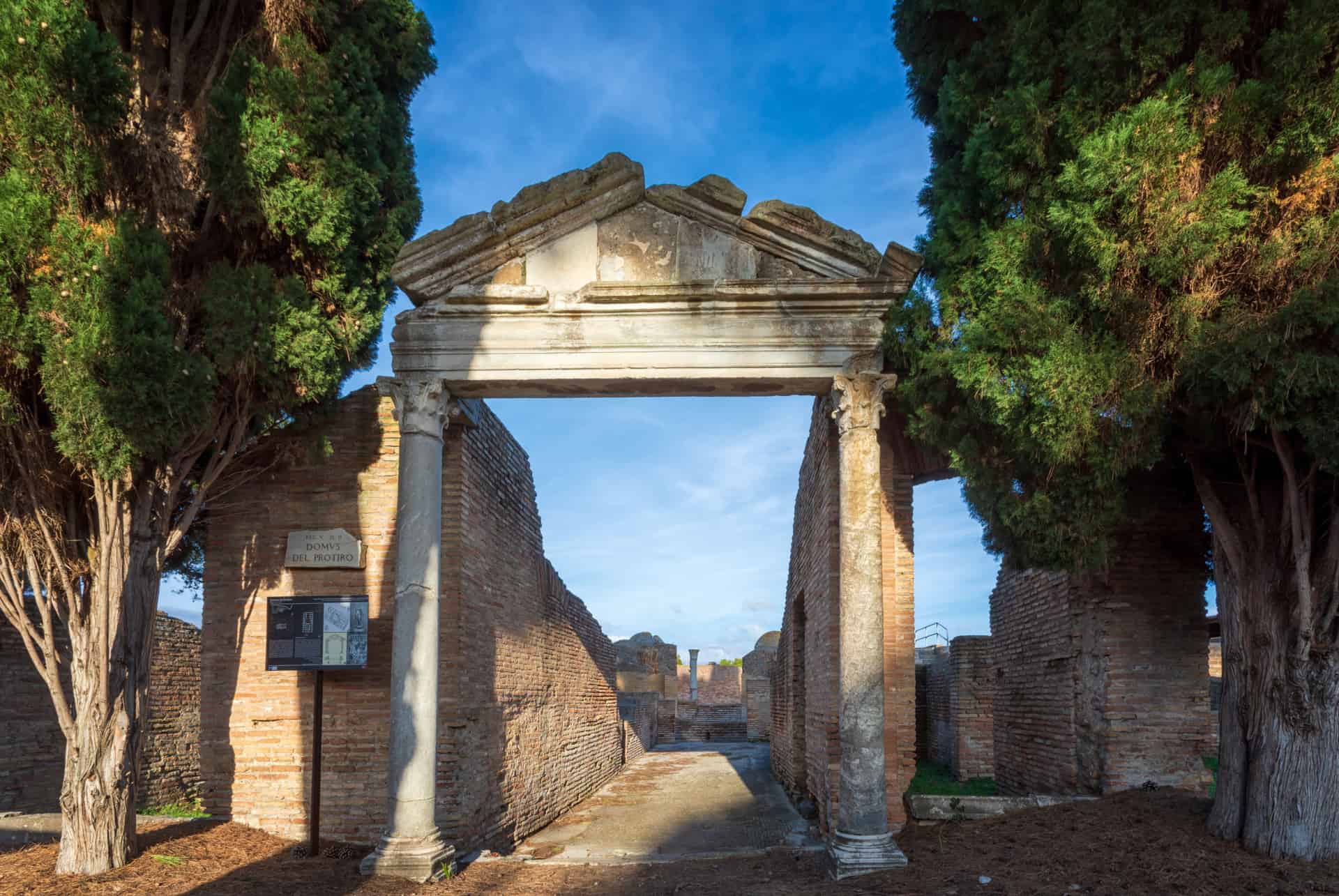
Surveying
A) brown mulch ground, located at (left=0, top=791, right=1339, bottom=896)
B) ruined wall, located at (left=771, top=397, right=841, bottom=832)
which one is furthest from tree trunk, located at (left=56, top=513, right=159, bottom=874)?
ruined wall, located at (left=771, top=397, right=841, bottom=832)

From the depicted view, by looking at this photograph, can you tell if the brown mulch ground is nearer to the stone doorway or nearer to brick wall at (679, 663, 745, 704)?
the stone doorway

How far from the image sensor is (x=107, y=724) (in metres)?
7.11

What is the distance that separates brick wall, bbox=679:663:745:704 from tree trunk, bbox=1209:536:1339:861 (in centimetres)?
3054

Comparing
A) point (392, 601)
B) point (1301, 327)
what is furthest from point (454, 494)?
point (1301, 327)

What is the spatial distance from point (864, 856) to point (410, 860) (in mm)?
3603

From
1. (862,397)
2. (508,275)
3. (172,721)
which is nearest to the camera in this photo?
(862,397)

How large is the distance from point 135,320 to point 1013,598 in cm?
1024

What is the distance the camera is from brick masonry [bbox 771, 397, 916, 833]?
8.39m

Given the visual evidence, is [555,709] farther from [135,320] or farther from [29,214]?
[29,214]

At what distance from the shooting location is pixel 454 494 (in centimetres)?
882

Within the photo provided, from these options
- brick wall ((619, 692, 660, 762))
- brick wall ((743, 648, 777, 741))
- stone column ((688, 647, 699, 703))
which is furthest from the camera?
stone column ((688, 647, 699, 703))

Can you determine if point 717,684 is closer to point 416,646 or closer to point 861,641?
point 861,641

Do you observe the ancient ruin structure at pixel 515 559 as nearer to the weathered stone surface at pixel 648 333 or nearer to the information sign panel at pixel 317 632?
the weathered stone surface at pixel 648 333

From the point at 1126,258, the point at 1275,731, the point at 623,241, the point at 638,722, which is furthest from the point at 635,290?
the point at 638,722
